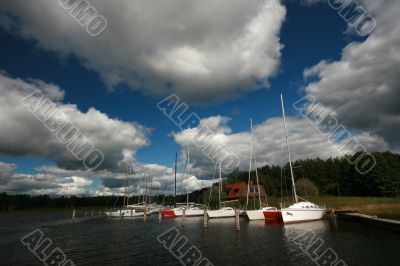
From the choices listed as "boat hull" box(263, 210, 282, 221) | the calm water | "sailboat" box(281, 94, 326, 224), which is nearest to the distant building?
"boat hull" box(263, 210, 282, 221)

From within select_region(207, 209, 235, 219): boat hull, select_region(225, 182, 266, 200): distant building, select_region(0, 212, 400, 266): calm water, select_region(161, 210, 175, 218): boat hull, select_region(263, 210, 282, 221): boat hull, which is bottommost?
select_region(0, 212, 400, 266): calm water

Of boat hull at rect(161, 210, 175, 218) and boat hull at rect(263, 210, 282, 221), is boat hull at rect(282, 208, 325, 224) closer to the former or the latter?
boat hull at rect(263, 210, 282, 221)

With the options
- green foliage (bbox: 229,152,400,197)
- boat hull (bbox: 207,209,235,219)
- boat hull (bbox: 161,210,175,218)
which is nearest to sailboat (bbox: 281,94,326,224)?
green foliage (bbox: 229,152,400,197)

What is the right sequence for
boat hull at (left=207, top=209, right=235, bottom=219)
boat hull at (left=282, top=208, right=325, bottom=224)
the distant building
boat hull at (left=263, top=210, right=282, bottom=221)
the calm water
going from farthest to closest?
1. the distant building
2. boat hull at (left=207, top=209, right=235, bottom=219)
3. boat hull at (left=263, top=210, right=282, bottom=221)
4. boat hull at (left=282, top=208, right=325, bottom=224)
5. the calm water

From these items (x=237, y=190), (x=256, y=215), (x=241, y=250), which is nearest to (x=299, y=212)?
(x=256, y=215)

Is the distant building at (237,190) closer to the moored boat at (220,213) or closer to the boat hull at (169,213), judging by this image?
the boat hull at (169,213)

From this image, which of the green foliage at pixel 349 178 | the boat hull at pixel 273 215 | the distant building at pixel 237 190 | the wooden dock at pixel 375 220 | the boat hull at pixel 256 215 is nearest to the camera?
the wooden dock at pixel 375 220

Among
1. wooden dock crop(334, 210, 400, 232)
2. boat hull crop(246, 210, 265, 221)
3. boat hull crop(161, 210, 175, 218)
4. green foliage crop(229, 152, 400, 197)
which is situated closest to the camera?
wooden dock crop(334, 210, 400, 232)

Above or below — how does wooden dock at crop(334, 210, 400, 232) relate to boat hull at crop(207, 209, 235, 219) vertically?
below

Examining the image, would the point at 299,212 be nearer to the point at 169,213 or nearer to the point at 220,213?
the point at 220,213

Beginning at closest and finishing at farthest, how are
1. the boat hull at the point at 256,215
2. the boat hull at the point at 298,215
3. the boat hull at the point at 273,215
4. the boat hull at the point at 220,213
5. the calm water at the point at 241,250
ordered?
the calm water at the point at 241,250
the boat hull at the point at 298,215
the boat hull at the point at 273,215
the boat hull at the point at 256,215
the boat hull at the point at 220,213

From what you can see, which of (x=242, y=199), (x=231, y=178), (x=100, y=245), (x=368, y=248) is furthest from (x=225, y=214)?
(x=231, y=178)

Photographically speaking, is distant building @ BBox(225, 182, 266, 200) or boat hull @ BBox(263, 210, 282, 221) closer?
boat hull @ BBox(263, 210, 282, 221)

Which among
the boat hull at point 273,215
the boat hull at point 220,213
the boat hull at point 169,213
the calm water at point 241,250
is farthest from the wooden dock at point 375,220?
the boat hull at point 169,213
